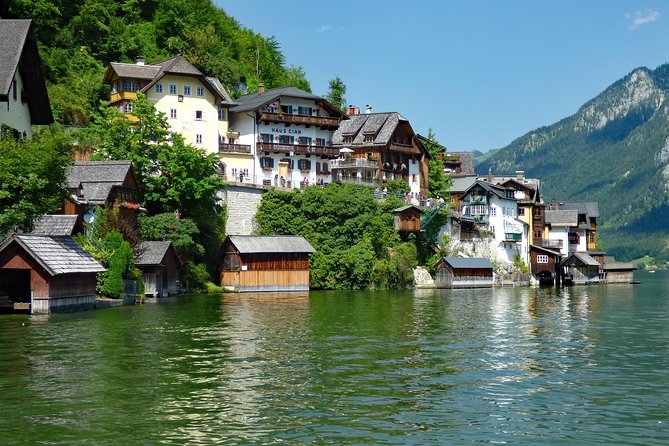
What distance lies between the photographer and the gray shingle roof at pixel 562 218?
136 m

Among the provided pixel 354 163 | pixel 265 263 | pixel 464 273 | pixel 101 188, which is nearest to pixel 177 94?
pixel 265 263

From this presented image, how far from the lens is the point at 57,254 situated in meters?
52.8

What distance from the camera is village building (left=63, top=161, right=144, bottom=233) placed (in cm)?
6391

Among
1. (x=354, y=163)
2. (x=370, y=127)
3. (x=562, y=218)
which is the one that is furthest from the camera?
(x=562, y=218)

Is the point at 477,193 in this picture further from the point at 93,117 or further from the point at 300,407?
the point at 300,407

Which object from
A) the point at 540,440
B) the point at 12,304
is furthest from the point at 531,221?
the point at 540,440

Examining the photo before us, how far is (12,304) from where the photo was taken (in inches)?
2051

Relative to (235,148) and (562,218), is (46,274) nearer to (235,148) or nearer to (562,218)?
(235,148)

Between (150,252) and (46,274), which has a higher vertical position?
(150,252)

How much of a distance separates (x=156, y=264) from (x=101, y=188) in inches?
268

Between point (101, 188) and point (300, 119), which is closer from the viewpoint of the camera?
point (101, 188)

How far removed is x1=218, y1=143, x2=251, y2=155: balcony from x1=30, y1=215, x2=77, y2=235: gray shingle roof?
127 feet

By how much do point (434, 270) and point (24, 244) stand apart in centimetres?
6049

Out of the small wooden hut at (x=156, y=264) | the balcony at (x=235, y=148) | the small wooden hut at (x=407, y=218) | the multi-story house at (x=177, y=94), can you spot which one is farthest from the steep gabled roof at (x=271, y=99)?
the small wooden hut at (x=156, y=264)
